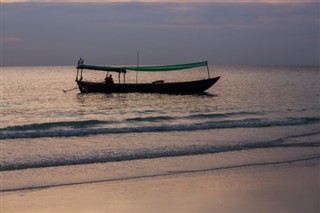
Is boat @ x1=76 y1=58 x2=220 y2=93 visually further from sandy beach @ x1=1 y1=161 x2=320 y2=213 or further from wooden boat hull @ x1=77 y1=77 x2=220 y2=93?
sandy beach @ x1=1 y1=161 x2=320 y2=213

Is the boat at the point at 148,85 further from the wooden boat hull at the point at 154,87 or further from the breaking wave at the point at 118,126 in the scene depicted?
the breaking wave at the point at 118,126

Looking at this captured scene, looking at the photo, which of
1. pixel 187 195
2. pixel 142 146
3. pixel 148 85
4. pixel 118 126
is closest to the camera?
pixel 187 195

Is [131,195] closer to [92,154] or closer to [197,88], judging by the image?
[92,154]

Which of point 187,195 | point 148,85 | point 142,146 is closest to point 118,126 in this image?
point 142,146

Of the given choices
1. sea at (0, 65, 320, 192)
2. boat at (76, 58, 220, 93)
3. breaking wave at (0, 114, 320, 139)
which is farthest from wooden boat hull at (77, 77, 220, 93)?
breaking wave at (0, 114, 320, 139)

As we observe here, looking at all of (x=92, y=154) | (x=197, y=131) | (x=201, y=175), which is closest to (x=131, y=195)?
(x=201, y=175)

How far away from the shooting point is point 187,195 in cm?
844

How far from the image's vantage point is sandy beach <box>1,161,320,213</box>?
7.75 metres

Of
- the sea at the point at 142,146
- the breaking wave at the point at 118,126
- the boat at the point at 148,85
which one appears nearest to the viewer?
the sea at the point at 142,146

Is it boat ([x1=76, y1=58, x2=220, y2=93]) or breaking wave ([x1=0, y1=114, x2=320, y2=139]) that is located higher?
boat ([x1=76, y1=58, x2=220, y2=93])

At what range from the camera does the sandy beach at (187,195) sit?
7.75 m

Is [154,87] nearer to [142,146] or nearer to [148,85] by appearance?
[148,85]

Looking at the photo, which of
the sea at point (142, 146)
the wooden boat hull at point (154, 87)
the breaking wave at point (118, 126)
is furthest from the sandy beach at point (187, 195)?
the wooden boat hull at point (154, 87)

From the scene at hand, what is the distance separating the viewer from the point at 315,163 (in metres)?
11.4
